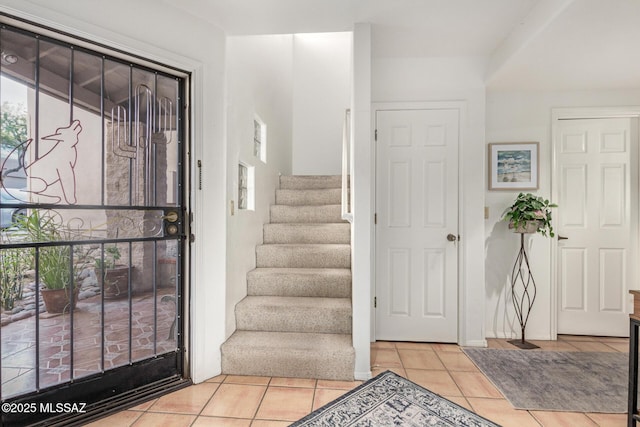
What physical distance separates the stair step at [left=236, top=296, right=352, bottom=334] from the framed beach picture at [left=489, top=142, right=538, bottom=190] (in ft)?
5.94

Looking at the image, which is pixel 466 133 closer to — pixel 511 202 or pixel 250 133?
pixel 511 202

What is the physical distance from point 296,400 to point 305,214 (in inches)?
76.7

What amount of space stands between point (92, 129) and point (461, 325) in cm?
305

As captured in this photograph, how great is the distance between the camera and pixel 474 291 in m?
2.76

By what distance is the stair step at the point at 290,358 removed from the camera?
2156 millimetres

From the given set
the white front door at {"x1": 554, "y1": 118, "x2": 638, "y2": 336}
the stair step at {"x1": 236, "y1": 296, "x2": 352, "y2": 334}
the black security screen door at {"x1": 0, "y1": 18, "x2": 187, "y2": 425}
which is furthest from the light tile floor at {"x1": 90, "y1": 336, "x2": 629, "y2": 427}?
the white front door at {"x1": 554, "y1": 118, "x2": 638, "y2": 336}

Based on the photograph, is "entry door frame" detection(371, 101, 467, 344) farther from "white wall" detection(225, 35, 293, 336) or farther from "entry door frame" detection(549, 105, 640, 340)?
"white wall" detection(225, 35, 293, 336)

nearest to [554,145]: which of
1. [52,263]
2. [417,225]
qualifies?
[417,225]

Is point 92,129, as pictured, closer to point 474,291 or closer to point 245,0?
point 245,0

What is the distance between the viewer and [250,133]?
110 inches

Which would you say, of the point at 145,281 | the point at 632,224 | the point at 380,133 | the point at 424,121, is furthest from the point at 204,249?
the point at 632,224

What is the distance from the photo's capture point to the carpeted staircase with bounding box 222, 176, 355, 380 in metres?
2.19

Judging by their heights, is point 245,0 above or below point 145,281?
above

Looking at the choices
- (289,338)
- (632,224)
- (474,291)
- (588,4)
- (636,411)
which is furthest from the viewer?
(632,224)
